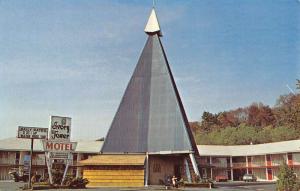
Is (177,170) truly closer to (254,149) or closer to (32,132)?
(32,132)

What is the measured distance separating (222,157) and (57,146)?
4123 cm

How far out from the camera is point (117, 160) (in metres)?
30.8

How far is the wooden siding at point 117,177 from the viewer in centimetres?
3025

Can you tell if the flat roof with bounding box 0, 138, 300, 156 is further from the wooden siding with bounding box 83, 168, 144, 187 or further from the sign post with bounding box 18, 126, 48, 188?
the sign post with bounding box 18, 126, 48, 188

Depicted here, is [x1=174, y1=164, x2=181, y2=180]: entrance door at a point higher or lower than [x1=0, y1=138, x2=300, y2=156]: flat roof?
lower

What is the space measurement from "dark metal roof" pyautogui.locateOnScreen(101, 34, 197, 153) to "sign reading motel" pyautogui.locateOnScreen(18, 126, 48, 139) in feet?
27.7

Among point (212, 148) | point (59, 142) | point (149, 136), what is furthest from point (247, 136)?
point (59, 142)

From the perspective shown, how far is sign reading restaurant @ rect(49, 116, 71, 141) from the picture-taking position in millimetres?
24817

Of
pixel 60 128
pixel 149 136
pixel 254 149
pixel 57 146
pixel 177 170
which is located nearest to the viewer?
pixel 57 146

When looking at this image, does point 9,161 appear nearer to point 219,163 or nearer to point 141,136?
point 141,136

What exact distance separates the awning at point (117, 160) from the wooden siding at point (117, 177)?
744mm

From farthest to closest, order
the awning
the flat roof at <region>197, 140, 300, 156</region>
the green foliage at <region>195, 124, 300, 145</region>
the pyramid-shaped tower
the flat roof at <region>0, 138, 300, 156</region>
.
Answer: the green foliage at <region>195, 124, 300, 145</region> < the flat roof at <region>197, 140, 300, 156</region> < the flat roof at <region>0, 138, 300, 156</region> < the pyramid-shaped tower < the awning

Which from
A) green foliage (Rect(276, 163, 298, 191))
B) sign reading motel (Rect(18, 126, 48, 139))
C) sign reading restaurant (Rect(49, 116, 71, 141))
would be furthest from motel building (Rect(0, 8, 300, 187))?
green foliage (Rect(276, 163, 298, 191))

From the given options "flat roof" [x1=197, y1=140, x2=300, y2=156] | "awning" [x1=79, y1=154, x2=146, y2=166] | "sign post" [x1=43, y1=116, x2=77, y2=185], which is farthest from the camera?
"flat roof" [x1=197, y1=140, x2=300, y2=156]
